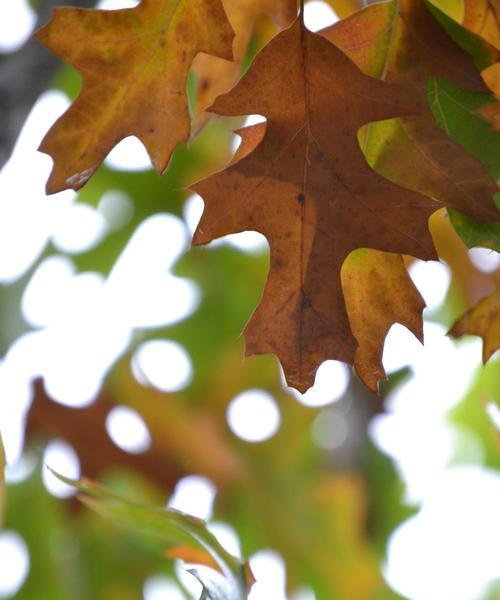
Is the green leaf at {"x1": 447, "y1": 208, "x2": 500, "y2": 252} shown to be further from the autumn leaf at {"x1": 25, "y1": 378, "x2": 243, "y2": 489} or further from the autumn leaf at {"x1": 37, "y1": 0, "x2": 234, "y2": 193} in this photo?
the autumn leaf at {"x1": 25, "y1": 378, "x2": 243, "y2": 489}

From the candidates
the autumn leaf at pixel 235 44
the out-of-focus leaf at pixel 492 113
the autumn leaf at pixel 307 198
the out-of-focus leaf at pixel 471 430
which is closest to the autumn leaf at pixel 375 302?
the autumn leaf at pixel 307 198

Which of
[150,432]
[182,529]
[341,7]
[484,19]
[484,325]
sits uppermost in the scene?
[484,19]

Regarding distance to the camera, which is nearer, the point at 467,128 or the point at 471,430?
the point at 467,128

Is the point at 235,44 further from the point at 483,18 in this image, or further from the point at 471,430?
the point at 471,430

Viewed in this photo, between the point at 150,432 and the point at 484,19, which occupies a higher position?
the point at 484,19

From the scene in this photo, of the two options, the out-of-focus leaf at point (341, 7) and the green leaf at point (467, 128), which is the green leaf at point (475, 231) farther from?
the out-of-focus leaf at point (341, 7)

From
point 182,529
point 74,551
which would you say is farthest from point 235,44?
point 74,551

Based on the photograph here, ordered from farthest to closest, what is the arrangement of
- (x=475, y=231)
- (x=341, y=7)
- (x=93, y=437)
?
(x=93, y=437), (x=341, y=7), (x=475, y=231)

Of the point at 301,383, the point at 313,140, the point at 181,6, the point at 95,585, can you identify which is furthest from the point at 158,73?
the point at 95,585
